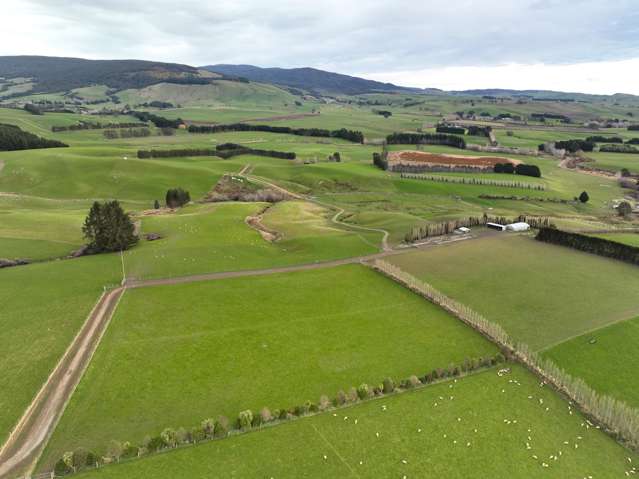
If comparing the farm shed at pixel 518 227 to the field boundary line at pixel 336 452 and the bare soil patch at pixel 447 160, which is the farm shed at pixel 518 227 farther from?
the bare soil patch at pixel 447 160

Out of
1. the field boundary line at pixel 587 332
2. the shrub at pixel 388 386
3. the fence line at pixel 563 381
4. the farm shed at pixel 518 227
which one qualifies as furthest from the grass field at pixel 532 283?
the shrub at pixel 388 386

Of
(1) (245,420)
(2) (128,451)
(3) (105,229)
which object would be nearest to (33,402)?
(2) (128,451)

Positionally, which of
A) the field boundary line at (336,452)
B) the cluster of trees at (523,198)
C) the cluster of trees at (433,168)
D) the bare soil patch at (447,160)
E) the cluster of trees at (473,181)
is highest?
the bare soil patch at (447,160)

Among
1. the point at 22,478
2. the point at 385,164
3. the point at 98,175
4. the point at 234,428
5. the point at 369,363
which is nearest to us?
the point at 22,478

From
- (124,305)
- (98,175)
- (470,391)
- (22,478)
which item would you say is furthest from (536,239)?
(98,175)

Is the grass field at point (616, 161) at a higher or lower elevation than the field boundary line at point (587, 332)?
higher

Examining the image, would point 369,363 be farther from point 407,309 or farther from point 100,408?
point 100,408

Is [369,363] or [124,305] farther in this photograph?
[124,305]
